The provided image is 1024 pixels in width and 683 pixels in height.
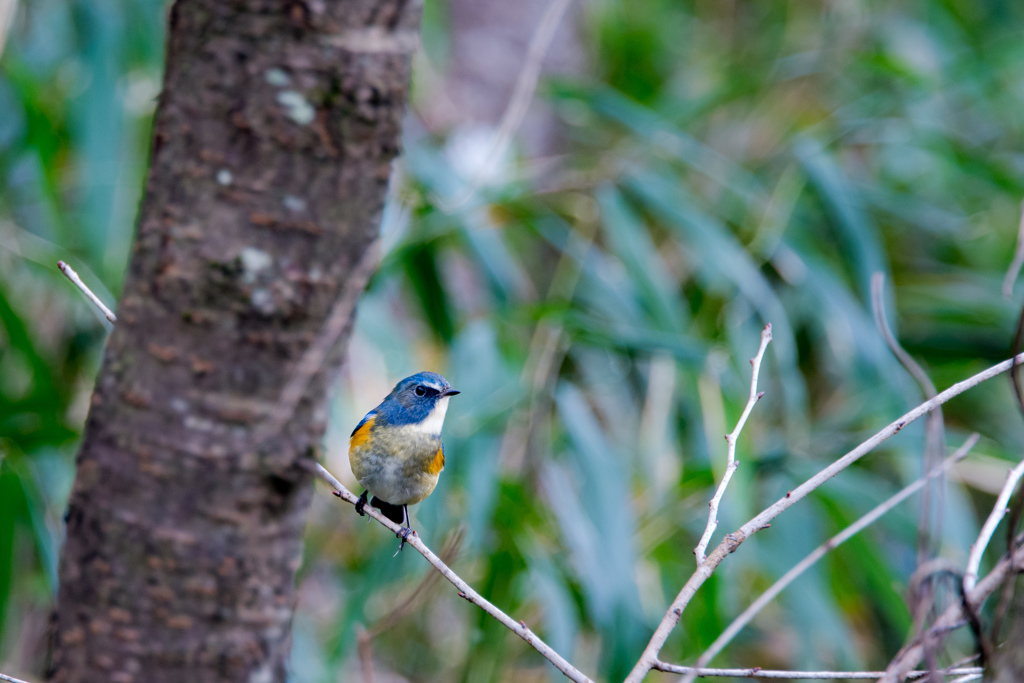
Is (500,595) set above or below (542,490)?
below

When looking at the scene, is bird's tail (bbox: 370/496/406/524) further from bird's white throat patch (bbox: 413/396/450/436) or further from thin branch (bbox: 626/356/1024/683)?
thin branch (bbox: 626/356/1024/683)

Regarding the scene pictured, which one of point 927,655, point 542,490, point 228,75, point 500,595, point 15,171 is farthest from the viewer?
point 15,171

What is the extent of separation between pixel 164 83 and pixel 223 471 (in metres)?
0.48

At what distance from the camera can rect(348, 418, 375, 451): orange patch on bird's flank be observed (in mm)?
1946

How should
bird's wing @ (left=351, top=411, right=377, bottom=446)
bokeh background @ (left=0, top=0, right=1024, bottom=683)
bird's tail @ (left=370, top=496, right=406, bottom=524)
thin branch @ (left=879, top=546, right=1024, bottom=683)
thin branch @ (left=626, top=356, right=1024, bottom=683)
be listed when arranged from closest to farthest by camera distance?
thin branch @ (left=879, top=546, right=1024, bottom=683) → thin branch @ (left=626, top=356, right=1024, bottom=683) → bird's wing @ (left=351, top=411, right=377, bottom=446) → bird's tail @ (left=370, top=496, right=406, bottom=524) → bokeh background @ (left=0, top=0, right=1024, bottom=683)

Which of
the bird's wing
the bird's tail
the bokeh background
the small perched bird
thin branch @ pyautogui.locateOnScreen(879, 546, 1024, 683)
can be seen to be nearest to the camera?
thin branch @ pyautogui.locateOnScreen(879, 546, 1024, 683)

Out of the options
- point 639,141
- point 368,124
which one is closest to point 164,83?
point 368,124

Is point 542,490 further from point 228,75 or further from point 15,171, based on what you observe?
point 15,171

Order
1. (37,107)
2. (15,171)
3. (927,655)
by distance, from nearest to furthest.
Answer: (927,655)
(37,107)
(15,171)

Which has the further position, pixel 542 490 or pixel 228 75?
pixel 542 490

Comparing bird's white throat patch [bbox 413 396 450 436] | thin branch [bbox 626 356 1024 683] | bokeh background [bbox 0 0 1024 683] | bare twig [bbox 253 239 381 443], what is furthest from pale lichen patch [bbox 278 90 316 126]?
bokeh background [bbox 0 0 1024 683]

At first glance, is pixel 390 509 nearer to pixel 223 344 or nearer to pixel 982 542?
pixel 223 344

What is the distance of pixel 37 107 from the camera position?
306cm

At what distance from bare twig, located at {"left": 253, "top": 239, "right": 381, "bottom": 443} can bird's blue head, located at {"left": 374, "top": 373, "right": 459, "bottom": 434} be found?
0.89 metres
